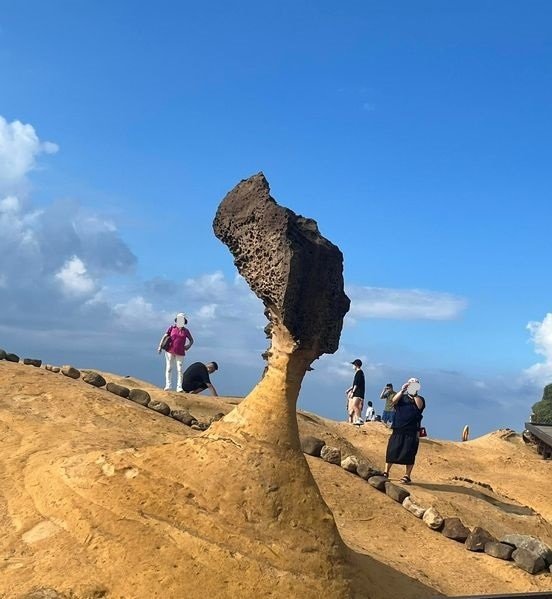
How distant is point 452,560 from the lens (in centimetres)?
717

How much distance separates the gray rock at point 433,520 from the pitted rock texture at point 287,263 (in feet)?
12.0

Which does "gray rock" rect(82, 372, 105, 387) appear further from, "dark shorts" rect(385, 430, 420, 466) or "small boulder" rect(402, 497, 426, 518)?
"small boulder" rect(402, 497, 426, 518)

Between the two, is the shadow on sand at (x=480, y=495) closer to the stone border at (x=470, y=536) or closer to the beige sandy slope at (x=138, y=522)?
the beige sandy slope at (x=138, y=522)

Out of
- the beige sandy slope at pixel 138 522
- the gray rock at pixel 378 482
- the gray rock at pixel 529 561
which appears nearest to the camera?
the beige sandy slope at pixel 138 522

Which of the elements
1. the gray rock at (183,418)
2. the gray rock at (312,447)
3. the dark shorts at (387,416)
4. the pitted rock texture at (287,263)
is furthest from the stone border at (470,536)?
the dark shorts at (387,416)

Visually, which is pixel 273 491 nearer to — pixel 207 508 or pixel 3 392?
pixel 207 508

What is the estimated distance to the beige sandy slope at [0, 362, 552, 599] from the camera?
4.20 m

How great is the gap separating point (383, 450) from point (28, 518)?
33.4 ft

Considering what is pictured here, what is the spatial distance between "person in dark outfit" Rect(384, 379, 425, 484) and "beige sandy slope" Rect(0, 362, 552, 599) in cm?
104

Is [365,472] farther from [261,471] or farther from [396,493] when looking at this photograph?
[261,471]

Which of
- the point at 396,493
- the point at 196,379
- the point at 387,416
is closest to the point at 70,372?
the point at 196,379

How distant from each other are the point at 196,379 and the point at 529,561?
6577 mm

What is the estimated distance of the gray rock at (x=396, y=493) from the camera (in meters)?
8.56

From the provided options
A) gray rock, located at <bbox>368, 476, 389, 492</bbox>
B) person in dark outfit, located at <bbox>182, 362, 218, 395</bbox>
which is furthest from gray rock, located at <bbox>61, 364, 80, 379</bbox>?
gray rock, located at <bbox>368, 476, 389, 492</bbox>
